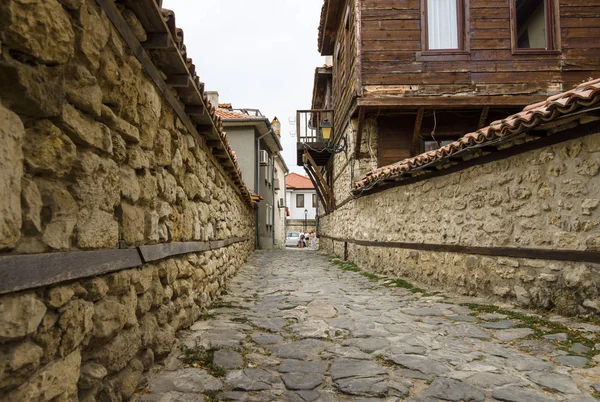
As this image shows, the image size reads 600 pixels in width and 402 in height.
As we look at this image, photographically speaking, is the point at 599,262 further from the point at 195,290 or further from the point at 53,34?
the point at 53,34

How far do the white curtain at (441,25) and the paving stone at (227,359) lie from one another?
315 inches

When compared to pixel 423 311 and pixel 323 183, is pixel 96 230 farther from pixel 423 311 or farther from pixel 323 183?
pixel 323 183

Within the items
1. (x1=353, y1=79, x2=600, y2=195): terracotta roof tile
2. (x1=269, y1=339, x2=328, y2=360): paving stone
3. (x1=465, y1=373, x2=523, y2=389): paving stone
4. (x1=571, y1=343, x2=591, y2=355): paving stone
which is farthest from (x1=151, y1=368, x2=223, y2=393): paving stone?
(x1=353, y1=79, x2=600, y2=195): terracotta roof tile

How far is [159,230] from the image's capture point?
3.08m

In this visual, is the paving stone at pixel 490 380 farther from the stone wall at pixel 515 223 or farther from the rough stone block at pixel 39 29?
the rough stone block at pixel 39 29

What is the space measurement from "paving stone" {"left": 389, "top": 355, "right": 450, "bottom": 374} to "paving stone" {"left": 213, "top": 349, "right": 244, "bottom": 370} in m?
1.09

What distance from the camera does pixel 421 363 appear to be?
3.05 m

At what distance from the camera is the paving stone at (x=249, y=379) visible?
2.62 m

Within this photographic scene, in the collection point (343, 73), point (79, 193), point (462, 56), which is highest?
point (343, 73)

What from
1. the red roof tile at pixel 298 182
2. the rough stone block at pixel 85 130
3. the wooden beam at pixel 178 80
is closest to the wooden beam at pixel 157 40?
the wooden beam at pixel 178 80

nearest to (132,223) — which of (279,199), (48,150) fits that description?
(48,150)

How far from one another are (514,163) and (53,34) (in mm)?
4562

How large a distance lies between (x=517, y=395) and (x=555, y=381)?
0.37 m

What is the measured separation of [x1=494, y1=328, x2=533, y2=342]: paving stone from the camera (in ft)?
11.9
